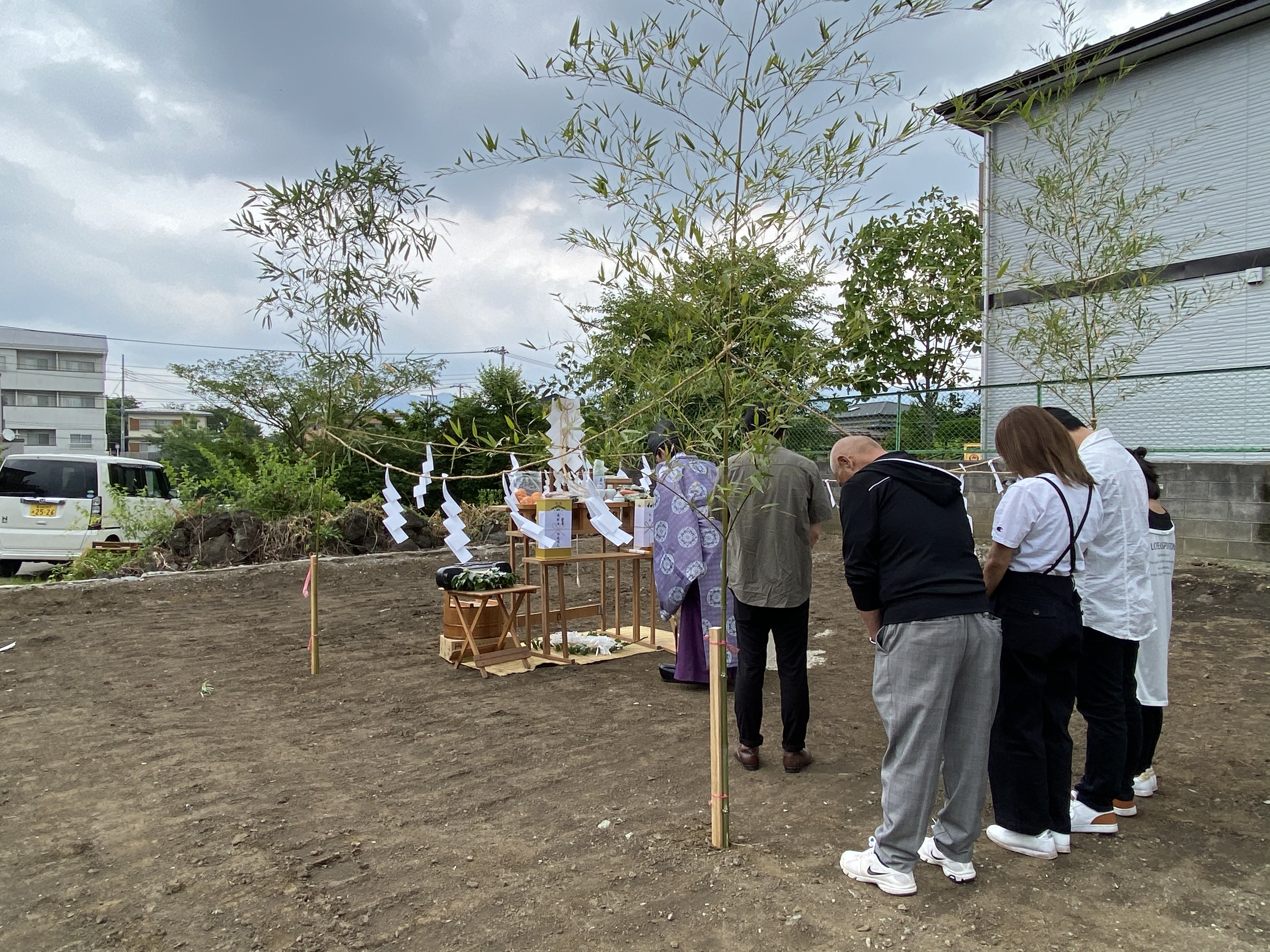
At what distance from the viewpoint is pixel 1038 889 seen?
2.50 metres

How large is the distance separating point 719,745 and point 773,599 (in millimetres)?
882

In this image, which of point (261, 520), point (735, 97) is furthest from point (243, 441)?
point (735, 97)

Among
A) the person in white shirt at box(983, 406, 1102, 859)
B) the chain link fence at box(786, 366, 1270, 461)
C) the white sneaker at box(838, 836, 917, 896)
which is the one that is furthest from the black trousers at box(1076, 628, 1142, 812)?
the chain link fence at box(786, 366, 1270, 461)

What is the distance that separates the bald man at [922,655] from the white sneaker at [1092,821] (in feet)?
2.00

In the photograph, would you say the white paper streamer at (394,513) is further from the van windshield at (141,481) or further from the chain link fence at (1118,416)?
the van windshield at (141,481)

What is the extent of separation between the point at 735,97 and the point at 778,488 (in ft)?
5.74

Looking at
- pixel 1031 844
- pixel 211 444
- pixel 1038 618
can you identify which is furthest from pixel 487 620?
pixel 211 444

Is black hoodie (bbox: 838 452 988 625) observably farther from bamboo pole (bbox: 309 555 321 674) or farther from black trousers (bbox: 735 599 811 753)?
bamboo pole (bbox: 309 555 321 674)

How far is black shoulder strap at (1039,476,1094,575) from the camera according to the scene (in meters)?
2.57

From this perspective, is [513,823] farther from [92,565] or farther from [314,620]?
[92,565]

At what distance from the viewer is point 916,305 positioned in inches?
104

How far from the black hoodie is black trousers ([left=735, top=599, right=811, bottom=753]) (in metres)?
1.04

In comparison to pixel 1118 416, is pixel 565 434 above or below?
below

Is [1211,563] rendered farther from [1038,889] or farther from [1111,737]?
[1038,889]
